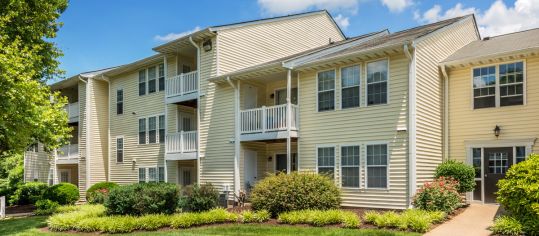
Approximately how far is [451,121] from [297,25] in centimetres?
1044

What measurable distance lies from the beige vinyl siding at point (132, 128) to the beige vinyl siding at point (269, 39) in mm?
5025

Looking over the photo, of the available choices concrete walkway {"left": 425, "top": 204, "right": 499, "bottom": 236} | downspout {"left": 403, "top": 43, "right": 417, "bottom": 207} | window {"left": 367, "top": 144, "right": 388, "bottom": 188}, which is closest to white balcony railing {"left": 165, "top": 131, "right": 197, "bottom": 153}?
window {"left": 367, "top": 144, "right": 388, "bottom": 188}

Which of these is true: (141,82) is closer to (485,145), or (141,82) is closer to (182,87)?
(182,87)

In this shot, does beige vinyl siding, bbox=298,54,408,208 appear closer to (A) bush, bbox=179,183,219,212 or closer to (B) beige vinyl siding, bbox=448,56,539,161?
(B) beige vinyl siding, bbox=448,56,539,161

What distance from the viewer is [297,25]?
2350 centimetres

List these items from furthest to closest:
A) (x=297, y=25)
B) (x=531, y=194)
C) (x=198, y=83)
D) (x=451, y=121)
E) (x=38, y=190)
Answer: (x=38, y=190) → (x=297, y=25) → (x=198, y=83) → (x=451, y=121) → (x=531, y=194)

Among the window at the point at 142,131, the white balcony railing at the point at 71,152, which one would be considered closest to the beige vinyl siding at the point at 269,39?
the window at the point at 142,131

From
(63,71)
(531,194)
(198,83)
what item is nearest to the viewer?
(531,194)

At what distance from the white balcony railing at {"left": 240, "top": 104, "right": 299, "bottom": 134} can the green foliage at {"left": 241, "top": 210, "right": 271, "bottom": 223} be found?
13.0 feet

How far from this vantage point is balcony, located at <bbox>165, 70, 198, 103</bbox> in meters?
20.5

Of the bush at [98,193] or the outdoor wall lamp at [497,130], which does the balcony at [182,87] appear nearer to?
the bush at [98,193]

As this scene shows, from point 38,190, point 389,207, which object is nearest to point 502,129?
point 389,207

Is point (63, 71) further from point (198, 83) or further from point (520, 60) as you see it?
point (520, 60)

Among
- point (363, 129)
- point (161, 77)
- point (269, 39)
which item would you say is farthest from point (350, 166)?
point (161, 77)
